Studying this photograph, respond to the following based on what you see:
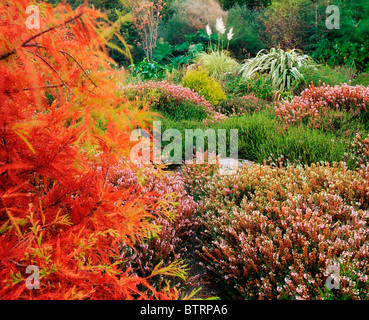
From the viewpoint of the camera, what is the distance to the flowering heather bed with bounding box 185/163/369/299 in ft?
6.28

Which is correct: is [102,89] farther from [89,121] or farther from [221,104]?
[221,104]

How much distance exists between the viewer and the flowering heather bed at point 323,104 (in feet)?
16.3

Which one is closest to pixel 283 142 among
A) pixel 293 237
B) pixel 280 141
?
pixel 280 141

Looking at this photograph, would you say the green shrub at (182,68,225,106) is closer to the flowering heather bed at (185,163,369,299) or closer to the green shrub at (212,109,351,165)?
the green shrub at (212,109,351,165)

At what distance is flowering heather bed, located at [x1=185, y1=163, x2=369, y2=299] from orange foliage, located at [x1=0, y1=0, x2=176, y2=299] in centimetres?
125

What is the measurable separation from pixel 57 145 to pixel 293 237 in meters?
1.83

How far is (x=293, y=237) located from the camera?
7.12 feet

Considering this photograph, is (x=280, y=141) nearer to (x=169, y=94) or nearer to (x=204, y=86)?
(x=169, y=94)

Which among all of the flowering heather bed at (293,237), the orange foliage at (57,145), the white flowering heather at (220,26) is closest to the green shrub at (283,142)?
the flowering heather bed at (293,237)

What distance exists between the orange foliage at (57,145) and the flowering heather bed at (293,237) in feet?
4.10

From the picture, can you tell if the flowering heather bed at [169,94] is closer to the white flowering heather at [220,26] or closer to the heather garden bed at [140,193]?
the heather garden bed at [140,193]

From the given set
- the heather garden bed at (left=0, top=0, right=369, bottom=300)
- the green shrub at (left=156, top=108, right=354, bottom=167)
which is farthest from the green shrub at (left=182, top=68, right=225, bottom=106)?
the green shrub at (left=156, top=108, right=354, bottom=167)
